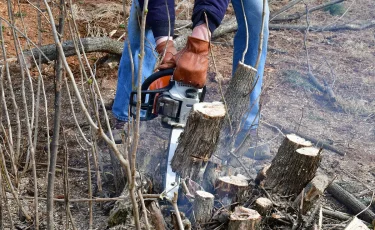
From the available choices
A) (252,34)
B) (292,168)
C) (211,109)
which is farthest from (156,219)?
(252,34)

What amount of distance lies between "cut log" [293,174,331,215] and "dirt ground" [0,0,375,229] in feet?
0.81

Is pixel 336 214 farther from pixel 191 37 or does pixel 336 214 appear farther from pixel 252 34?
pixel 252 34

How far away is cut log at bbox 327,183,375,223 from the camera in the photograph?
9.53 ft

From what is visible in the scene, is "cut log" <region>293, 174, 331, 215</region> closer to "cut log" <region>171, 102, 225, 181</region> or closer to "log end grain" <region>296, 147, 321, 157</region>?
"log end grain" <region>296, 147, 321, 157</region>

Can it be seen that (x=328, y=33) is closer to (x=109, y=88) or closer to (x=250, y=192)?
(x=109, y=88)

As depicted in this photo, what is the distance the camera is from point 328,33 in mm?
6438

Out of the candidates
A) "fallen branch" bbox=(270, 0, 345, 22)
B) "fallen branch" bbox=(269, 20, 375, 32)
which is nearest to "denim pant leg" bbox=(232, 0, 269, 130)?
"fallen branch" bbox=(269, 20, 375, 32)

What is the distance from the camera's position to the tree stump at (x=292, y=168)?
265 centimetres

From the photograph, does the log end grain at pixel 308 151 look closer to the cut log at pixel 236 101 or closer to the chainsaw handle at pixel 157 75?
the cut log at pixel 236 101

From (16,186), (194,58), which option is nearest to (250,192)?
(194,58)

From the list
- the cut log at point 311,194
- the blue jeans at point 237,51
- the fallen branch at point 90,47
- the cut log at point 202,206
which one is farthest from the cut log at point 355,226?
the fallen branch at point 90,47

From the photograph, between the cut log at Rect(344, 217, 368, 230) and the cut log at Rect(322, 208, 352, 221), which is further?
the cut log at Rect(322, 208, 352, 221)

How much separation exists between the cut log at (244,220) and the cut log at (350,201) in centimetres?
84

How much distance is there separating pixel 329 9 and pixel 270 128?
361 centimetres
